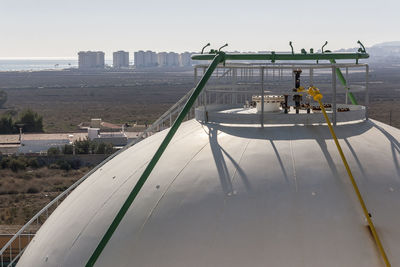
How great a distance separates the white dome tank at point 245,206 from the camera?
8.39 meters

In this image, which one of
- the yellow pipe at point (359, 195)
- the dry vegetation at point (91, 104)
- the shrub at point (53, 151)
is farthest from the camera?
the dry vegetation at point (91, 104)

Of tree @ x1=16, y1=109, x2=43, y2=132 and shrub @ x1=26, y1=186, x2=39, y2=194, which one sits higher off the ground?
tree @ x1=16, y1=109, x2=43, y2=132

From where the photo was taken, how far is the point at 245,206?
883 cm

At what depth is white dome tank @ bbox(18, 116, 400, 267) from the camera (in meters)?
8.39

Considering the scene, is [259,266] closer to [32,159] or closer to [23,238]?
[23,238]

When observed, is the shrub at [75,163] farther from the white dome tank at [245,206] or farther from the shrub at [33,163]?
the white dome tank at [245,206]

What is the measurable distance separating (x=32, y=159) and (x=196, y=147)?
148 feet

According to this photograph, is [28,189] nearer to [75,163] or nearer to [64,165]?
[64,165]

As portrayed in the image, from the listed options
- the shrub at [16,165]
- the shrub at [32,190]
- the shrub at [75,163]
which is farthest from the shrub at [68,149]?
the shrub at [32,190]

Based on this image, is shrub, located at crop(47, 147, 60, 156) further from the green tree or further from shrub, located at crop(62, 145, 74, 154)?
the green tree

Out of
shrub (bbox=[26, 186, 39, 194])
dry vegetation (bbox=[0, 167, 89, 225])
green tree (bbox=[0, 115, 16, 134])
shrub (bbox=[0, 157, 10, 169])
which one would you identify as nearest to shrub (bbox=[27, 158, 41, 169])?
dry vegetation (bbox=[0, 167, 89, 225])

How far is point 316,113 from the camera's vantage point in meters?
10.9

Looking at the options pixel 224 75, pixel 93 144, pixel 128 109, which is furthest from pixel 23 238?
pixel 128 109

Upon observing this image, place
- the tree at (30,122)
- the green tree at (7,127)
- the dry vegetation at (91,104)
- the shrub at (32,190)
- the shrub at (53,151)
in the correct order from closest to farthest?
the shrub at (32,190) < the shrub at (53,151) < the green tree at (7,127) < the tree at (30,122) < the dry vegetation at (91,104)
